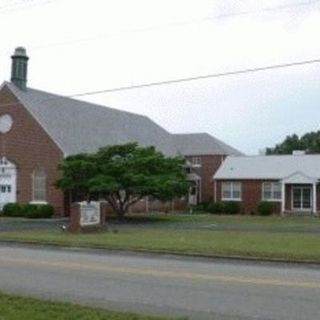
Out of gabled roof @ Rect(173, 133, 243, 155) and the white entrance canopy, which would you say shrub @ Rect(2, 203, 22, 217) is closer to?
the white entrance canopy

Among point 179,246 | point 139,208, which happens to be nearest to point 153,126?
point 139,208

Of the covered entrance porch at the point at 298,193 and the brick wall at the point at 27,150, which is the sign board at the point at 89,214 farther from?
the covered entrance porch at the point at 298,193

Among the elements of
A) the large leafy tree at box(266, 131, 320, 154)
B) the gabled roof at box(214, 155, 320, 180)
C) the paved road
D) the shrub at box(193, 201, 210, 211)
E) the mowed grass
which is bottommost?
the paved road

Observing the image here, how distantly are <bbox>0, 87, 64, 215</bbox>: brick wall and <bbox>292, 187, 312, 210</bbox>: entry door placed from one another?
17.0 m

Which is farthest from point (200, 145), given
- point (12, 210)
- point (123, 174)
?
point (123, 174)

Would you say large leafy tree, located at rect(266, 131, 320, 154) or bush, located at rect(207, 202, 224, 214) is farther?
large leafy tree, located at rect(266, 131, 320, 154)

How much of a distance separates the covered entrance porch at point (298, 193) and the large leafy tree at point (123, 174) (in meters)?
12.5

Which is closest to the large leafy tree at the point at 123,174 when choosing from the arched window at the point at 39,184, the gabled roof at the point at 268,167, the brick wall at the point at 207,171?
the arched window at the point at 39,184

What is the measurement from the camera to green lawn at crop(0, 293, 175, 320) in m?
9.94

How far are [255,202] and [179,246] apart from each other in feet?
110

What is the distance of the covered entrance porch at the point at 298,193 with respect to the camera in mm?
54281

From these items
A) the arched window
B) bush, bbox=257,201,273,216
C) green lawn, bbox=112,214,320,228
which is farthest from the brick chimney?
Result: bush, bbox=257,201,273,216

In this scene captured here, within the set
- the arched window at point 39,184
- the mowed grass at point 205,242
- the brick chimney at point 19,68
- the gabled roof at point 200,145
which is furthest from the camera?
the gabled roof at point 200,145

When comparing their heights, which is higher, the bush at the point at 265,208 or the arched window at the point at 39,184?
the arched window at the point at 39,184
